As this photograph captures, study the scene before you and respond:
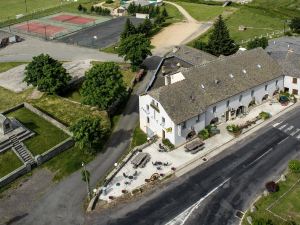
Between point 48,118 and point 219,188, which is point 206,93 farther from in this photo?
point 48,118

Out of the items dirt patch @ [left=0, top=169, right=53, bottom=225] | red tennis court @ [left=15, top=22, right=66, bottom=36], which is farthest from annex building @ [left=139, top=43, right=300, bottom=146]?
red tennis court @ [left=15, top=22, right=66, bottom=36]

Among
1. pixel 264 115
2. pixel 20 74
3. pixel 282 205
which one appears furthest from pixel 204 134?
pixel 20 74

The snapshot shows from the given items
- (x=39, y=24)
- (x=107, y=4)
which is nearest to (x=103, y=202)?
(x=39, y=24)

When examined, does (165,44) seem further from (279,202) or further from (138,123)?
(279,202)

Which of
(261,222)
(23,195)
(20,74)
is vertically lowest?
(23,195)

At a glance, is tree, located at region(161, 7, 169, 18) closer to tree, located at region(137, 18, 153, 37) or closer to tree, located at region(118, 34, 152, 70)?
tree, located at region(137, 18, 153, 37)

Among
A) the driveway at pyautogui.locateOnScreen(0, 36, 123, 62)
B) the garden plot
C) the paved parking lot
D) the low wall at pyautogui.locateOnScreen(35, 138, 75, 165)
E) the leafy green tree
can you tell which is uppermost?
the paved parking lot
